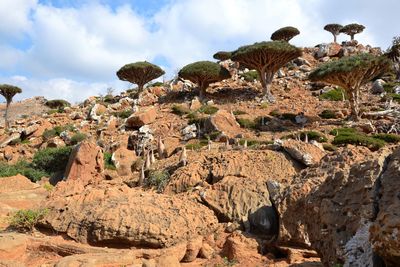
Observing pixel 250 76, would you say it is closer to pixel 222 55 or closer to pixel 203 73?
pixel 203 73

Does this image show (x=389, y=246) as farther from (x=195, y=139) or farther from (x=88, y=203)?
(x=195, y=139)

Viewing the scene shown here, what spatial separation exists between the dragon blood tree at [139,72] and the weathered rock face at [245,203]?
33405 mm

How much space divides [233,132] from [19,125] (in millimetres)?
22853

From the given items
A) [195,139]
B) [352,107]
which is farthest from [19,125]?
[352,107]

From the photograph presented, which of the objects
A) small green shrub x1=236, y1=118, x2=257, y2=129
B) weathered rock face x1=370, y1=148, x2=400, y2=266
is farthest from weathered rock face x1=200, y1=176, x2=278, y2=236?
small green shrub x1=236, y1=118, x2=257, y2=129

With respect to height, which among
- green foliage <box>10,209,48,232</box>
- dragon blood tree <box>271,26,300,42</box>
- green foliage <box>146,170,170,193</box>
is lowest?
green foliage <box>10,209,48,232</box>

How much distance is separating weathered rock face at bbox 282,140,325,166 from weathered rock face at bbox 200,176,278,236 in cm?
333

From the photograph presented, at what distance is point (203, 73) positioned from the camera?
128 feet

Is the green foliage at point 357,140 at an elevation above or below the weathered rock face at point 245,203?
above

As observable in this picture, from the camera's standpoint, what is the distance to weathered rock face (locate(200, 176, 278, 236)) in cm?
967

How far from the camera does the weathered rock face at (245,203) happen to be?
31.7ft

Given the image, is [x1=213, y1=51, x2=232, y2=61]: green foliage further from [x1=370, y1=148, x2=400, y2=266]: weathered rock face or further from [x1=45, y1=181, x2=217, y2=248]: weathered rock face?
[x1=370, y1=148, x2=400, y2=266]: weathered rock face

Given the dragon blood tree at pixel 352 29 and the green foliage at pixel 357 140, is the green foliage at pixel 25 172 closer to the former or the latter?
the green foliage at pixel 357 140

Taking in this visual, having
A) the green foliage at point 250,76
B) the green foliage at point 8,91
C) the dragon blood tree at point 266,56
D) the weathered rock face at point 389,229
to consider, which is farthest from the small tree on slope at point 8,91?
the weathered rock face at point 389,229
